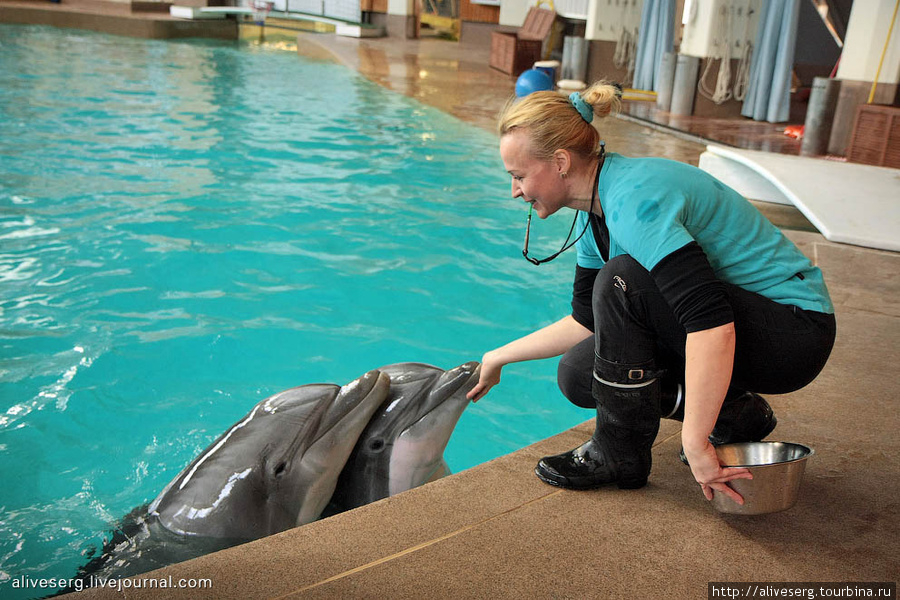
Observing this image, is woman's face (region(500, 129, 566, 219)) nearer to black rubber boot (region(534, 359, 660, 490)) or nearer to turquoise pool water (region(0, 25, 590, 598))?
black rubber boot (region(534, 359, 660, 490))

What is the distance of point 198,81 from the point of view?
13.4m

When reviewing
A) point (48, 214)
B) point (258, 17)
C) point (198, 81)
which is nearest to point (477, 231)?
point (48, 214)

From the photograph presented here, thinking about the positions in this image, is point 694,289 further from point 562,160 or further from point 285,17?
point 285,17

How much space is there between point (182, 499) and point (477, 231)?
4.54 metres

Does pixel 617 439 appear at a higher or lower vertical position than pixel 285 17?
lower

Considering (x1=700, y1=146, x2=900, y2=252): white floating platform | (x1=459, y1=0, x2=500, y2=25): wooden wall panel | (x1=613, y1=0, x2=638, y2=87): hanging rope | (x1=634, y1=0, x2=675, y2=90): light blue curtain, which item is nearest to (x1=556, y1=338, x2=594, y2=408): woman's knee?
(x1=700, y1=146, x2=900, y2=252): white floating platform

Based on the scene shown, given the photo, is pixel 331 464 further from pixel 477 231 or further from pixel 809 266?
pixel 477 231

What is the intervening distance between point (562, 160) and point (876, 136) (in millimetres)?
6979

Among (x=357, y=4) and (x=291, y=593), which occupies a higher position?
(x=357, y=4)

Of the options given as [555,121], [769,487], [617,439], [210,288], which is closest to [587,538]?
[617,439]

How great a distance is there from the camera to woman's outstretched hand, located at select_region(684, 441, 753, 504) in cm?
185

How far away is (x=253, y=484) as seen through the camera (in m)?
2.30

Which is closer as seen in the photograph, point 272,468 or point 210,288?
Answer: point 272,468

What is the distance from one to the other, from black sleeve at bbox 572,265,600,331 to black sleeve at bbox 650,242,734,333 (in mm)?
576
